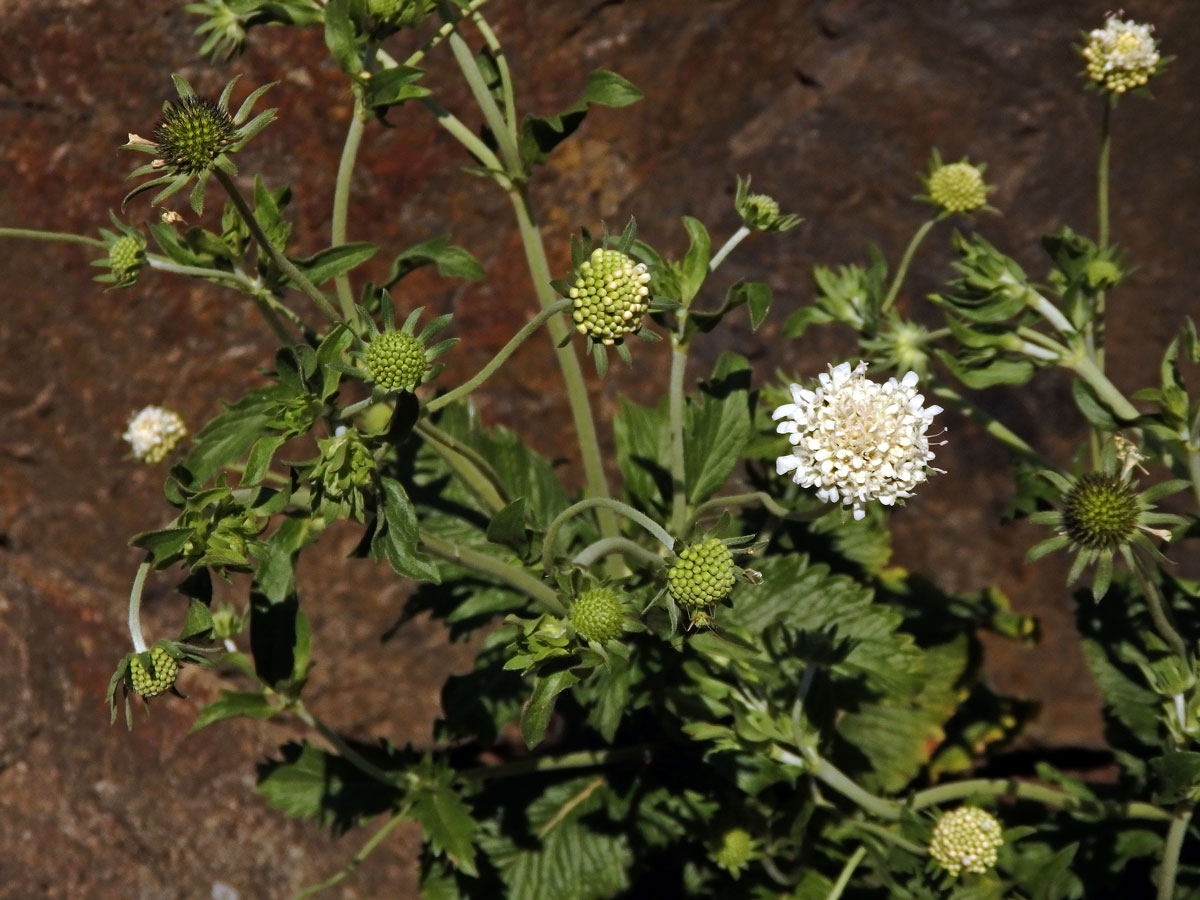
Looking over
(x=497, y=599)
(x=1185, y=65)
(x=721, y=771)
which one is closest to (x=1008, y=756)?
(x=721, y=771)

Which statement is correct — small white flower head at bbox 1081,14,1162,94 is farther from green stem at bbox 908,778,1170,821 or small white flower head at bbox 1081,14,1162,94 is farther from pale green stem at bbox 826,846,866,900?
pale green stem at bbox 826,846,866,900

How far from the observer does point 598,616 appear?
2041mm

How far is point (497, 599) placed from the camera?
284 cm

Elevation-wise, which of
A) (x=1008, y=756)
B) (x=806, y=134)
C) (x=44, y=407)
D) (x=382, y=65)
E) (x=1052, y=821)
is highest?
(x=382, y=65)

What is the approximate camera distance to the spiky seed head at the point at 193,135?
1922 mm

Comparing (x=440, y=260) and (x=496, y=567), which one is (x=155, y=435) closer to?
(x=440, y=260)

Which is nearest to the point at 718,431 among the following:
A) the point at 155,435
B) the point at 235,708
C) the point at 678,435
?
the point at 678,435

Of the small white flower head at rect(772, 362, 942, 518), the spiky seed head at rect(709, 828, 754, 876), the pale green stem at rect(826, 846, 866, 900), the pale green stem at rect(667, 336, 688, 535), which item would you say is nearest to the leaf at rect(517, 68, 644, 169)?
the pale green stem at rect(667, 336, 688, 535)

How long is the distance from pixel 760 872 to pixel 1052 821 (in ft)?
2.45

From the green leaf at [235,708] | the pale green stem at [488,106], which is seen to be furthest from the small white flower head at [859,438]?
the green leaf at [235,708]

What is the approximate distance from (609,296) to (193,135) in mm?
759

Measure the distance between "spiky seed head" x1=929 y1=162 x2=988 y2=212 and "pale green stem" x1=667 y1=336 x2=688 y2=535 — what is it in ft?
2.90

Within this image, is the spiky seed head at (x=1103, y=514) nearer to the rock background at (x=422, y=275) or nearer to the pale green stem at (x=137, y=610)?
the rock background at (x=422, y=275)

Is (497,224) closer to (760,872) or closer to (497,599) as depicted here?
(497,599)
